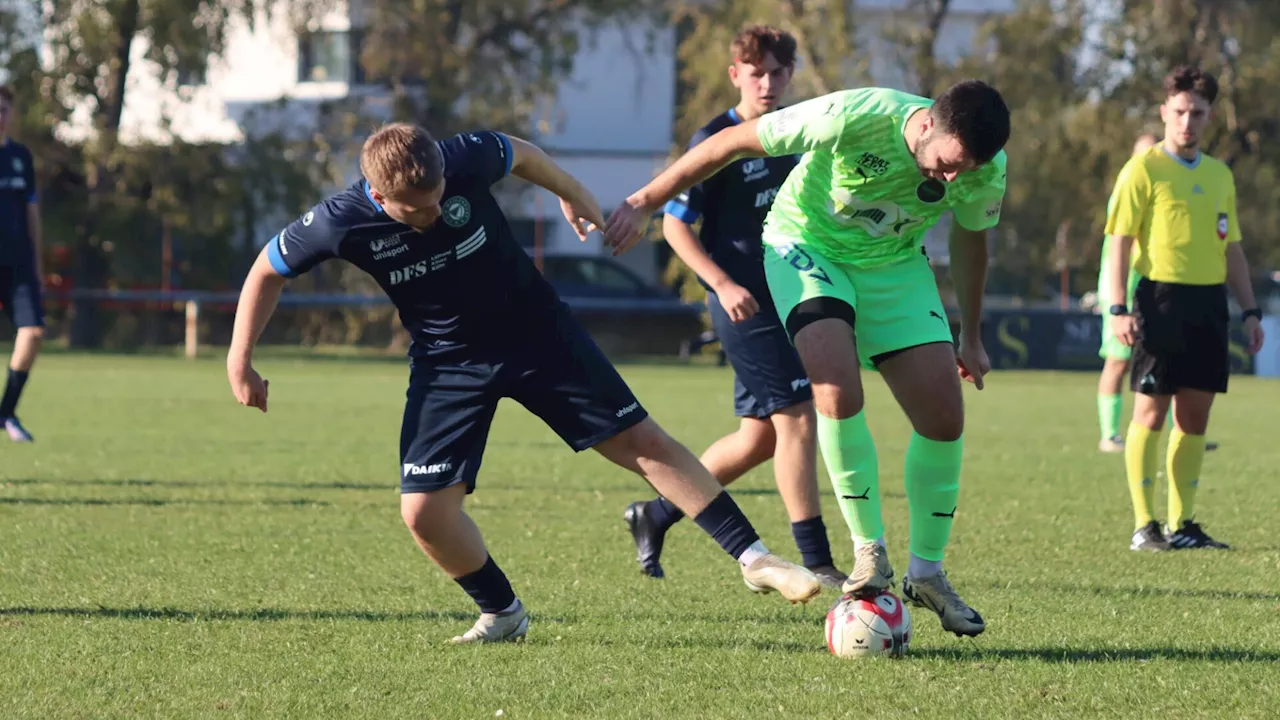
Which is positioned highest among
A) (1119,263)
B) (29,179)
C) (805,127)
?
(805,127)

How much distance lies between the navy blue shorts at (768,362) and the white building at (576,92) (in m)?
26.3

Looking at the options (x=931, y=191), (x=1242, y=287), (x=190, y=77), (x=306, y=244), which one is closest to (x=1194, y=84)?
(x=1242, y=287)

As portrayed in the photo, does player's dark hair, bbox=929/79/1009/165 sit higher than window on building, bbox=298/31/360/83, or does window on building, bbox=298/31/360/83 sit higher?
player's dark hair, bbox=929/79/1009/165

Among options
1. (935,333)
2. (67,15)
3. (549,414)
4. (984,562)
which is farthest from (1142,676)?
(67,15)

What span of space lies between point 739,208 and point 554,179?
1.62m

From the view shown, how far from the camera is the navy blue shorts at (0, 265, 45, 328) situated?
1225 cm

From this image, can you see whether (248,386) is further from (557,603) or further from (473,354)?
(557,603)

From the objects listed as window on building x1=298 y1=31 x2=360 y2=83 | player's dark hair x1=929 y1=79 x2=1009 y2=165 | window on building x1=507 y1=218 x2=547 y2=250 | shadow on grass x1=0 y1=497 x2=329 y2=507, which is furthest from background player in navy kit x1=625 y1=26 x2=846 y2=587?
window on building x1=507 y1=218 x2=547 y2=250

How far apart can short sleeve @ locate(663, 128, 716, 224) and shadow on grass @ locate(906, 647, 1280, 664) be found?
2.23m

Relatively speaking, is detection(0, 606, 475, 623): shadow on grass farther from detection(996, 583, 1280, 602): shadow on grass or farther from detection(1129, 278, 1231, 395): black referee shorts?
detection(1129, 278, 1231, 395): black referee shorts

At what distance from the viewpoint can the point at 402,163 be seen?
4844mm

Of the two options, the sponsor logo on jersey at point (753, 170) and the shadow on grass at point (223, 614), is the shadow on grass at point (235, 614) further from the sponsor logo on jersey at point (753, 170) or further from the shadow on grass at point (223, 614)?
the sponsor logo on jersey at point (753, 170)

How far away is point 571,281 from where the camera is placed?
110ft

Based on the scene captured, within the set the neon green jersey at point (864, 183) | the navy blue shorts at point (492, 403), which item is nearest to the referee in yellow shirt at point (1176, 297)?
the neon green jersey at point (864, 183)
